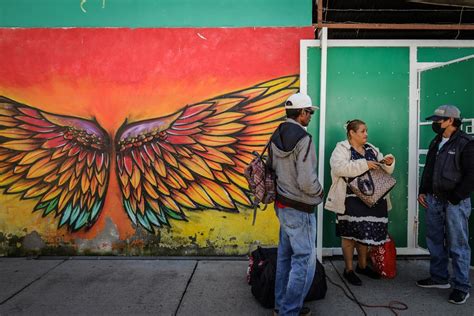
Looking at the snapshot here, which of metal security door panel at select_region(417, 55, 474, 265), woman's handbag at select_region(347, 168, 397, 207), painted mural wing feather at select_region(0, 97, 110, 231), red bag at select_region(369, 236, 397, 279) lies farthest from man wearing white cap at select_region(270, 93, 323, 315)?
painted mural wing feather at select_region(0, 97, 110, 231)

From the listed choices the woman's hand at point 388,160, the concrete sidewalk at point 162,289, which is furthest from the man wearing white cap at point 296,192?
the woman's hand at point 388,160

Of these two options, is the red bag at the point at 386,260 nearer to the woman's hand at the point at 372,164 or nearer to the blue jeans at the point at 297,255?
the woman's hand at the point at 372,164

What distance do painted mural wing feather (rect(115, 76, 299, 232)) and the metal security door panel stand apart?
5.40 ft

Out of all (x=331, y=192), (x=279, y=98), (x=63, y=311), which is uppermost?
(x=279, y=98)

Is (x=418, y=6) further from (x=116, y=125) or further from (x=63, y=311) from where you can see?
(x=63, y=311)

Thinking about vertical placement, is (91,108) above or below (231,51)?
below

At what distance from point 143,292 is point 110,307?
40cm

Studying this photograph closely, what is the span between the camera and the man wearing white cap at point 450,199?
350cm

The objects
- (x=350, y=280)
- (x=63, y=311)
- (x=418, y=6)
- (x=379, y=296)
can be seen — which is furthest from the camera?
(x=418, y=6)

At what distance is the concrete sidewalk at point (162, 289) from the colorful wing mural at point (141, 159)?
623 millimetres

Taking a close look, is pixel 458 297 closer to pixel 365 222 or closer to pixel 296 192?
pixel 365 222

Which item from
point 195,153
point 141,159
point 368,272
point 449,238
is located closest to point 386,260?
point 368,272

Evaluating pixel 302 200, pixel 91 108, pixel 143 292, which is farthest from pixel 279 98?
pixel 143 292

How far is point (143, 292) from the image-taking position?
3.78 metres
